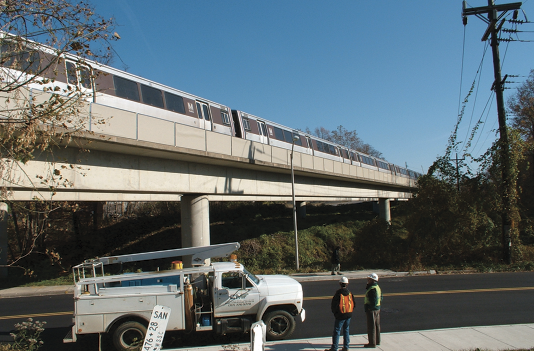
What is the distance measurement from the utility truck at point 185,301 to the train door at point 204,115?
35.8ft

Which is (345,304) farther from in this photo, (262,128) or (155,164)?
(262,128)

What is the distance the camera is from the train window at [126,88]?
553 inches

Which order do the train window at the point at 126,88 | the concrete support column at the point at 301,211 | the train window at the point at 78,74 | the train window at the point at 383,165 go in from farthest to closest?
1. the train window at the point at 383,165
2. the concrete support column at the point at 301,211
3. the train window at the point at 126,88
4. the train window at the point at 78,74

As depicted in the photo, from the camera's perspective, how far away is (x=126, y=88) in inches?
570

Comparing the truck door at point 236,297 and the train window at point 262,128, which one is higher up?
the train window at point 262,128

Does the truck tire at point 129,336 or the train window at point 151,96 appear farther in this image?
the train window at point 151,96

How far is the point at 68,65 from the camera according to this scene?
12.6 m

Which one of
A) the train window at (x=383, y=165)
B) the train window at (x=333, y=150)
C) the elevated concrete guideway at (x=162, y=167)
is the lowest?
the elevated concrete guideway at (x=162, y=167)

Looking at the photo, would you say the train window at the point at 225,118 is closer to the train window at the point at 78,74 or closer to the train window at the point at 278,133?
the train window at the point at 278,133

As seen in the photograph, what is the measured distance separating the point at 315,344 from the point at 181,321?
9.21 feet

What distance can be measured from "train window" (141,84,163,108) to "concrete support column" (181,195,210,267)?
473 cm

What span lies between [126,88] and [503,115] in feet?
63.3

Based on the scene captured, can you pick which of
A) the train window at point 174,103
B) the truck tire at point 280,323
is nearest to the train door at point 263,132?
the train window at point 174,103

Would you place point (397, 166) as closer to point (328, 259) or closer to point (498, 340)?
point (328, 259)
